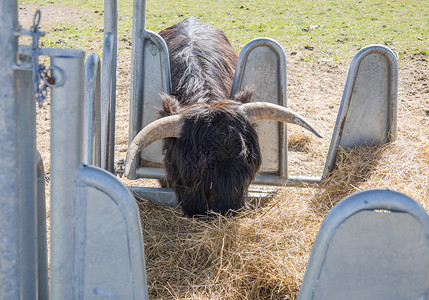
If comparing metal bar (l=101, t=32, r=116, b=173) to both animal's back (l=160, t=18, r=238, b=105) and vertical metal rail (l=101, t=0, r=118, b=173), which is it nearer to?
vertical metal rail (l=101, t=0, r=118, b=173)

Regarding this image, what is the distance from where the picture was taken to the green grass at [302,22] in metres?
10.8

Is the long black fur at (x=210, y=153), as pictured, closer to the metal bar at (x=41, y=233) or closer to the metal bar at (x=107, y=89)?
the metal bar at (x=107, y=89)

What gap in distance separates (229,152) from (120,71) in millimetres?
6105

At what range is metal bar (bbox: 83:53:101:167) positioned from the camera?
2539 millimetres

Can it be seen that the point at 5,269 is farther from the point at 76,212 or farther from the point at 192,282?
the point at 192,282

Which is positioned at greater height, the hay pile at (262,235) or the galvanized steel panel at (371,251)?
the galvanized steel panel at (371,251)

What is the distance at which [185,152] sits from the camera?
3.30 metres

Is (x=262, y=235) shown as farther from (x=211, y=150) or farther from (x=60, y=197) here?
(x=60, y=197)

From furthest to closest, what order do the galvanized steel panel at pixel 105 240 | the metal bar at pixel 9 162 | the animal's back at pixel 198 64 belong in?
the animal's back at pixel 198 64 < the galvanized steel panel at pixel 105 240 < the metal bar at pixel 9 162

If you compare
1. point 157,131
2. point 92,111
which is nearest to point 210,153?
point 157,131

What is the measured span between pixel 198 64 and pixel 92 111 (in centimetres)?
172

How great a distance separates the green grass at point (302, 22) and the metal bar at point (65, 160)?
29.6ft

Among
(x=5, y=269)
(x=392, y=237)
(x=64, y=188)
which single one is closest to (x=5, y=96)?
(x=64, y=188)

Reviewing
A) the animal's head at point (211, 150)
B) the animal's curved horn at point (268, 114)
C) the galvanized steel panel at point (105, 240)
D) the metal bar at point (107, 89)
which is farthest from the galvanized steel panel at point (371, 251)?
the metal bar at point (107, 89)
